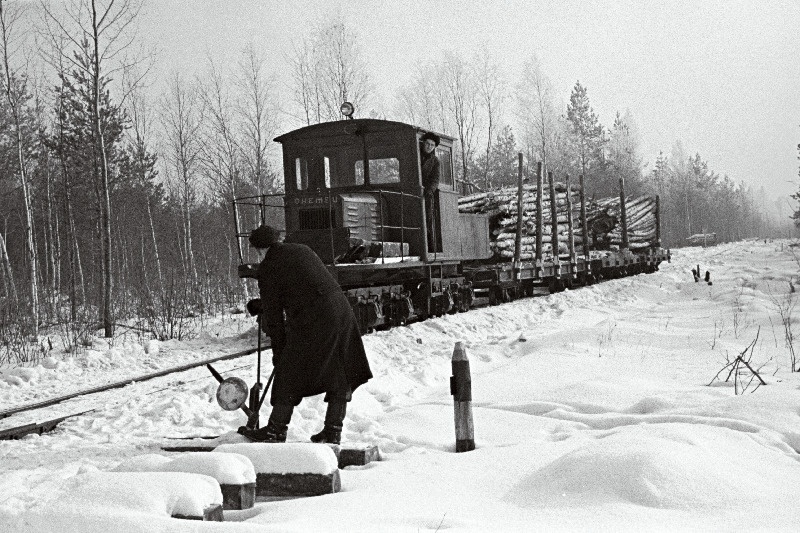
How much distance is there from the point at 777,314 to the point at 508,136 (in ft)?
124

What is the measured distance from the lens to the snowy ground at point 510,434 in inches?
146

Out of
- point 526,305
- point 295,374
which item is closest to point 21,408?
point 295,374

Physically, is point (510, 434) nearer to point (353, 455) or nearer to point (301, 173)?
point (353, 455)

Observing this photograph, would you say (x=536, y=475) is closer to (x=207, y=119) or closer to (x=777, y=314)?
(x=777, y=314)

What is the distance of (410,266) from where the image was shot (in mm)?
12500

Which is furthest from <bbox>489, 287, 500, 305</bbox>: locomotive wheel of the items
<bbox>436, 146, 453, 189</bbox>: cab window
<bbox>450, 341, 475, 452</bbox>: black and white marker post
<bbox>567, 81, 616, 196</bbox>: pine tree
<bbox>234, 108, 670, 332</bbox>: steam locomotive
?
<bbox>567, 81, 616, 196</bbox>: pine tree

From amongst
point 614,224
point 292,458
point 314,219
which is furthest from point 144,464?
point 614,224

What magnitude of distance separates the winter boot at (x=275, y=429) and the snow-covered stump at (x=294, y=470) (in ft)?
2.53

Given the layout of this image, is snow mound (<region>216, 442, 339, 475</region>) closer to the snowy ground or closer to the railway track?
the snowy ground

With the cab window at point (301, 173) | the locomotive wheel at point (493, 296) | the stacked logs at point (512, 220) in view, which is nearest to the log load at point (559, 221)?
the stacked logs at point (512, 220)

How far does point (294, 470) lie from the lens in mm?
4508

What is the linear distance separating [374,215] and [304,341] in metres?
7.09

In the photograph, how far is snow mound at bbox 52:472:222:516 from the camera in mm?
3424

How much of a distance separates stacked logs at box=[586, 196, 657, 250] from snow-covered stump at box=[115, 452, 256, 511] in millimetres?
22662
